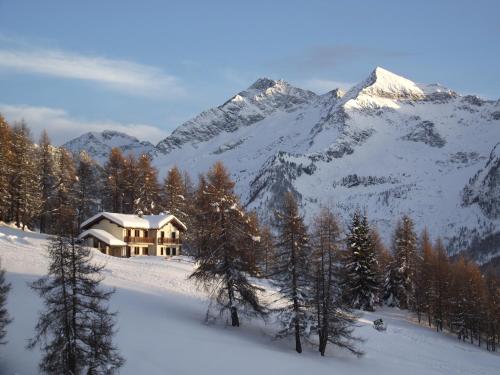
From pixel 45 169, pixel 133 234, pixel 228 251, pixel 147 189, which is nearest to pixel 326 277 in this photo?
pixel 228 251

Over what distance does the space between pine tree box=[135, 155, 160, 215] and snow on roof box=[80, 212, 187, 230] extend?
80.0 inches

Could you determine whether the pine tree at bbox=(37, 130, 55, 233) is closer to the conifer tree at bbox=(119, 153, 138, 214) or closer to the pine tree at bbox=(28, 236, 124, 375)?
the conifer tree at bbox=(119, 153, 138, 214)

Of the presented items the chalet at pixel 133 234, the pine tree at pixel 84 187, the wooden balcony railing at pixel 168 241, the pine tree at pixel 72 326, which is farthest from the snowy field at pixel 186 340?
the wooden balcony railing at pixel 168 241

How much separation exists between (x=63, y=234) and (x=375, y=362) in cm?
2503

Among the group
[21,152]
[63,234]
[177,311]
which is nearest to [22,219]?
[21,152]

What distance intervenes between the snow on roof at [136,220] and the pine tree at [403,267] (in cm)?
2745

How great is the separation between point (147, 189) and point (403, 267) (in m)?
34.4

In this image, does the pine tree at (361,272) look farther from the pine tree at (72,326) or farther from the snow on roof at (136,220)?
the pine tree at (72,326)

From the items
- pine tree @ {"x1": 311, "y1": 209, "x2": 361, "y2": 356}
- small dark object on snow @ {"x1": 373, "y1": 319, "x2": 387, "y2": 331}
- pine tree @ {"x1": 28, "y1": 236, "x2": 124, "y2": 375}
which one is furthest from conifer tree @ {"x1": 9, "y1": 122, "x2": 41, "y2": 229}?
pine tree @ {"x1": 28, "y1": 236, "x2": 124, "y2": 375}

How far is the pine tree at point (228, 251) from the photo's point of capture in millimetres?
41750

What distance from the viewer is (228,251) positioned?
42.0 m

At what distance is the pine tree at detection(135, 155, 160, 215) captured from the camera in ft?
255

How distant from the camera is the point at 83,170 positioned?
75.4 metres

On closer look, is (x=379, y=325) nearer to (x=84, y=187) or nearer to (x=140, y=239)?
(x=140, y=239)
